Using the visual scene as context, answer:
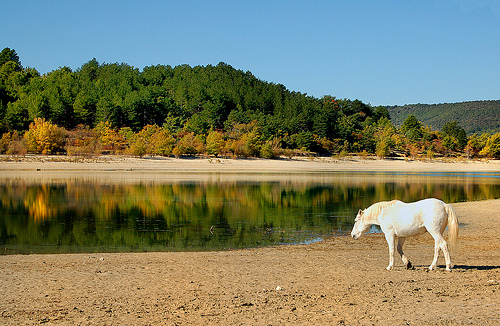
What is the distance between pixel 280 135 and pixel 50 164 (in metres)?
60.0

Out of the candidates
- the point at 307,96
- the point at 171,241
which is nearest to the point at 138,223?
the point at 171,241

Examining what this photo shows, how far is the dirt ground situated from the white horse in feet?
1.82

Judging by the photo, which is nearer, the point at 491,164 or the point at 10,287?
the point at 10,287

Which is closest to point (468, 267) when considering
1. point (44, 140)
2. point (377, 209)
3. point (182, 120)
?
point (377, 209)

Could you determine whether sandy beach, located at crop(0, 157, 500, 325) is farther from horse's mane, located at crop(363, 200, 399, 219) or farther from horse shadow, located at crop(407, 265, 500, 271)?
horse's mane, located at crop(363, 200, 399, 219)

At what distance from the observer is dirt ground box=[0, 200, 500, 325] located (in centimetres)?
716

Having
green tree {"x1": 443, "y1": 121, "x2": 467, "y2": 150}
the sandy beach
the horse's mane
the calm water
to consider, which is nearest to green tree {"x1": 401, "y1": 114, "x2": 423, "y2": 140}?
green tree {"x1": 443, "y1": 121, "x2": 467, "y2": 150}

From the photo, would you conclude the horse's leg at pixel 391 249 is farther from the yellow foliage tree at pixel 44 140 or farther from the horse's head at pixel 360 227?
the yellow foliage tree at pixel 44 140

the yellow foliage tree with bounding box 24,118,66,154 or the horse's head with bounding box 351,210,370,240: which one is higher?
the yellow foliage tree with bounding box 24,118,66,154

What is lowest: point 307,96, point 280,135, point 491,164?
point 491,164

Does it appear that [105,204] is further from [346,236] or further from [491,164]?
[491,164]

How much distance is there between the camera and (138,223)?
20.4 m

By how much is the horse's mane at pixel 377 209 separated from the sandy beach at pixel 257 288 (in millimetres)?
1283

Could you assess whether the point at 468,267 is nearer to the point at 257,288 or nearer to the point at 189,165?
the point at 257,288
